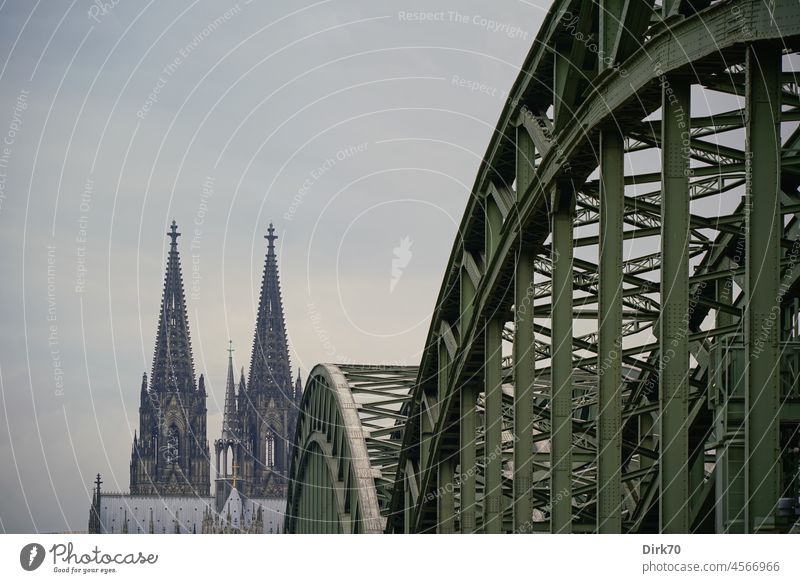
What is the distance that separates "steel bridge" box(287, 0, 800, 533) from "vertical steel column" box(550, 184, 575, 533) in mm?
38

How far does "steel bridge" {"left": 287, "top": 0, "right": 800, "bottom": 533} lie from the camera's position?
64.8ft

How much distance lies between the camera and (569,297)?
28.2m

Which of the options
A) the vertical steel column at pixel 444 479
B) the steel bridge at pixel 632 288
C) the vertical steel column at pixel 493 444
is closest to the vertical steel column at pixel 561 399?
the steel bridge at pixel 632 288

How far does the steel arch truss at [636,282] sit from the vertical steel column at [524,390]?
4cm

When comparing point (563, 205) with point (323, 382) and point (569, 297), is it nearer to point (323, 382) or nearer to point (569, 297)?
point (569, 297)

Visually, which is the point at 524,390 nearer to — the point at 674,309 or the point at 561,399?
the point at 561,399

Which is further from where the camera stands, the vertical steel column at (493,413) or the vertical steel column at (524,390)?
the vertical steel column at (493,413)

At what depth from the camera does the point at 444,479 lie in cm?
4244

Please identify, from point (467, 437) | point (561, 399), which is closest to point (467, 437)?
point (467, 437)

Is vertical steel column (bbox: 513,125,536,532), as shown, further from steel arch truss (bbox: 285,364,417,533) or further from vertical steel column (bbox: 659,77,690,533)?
steel arch truss (bbox: 285,364,417,533)

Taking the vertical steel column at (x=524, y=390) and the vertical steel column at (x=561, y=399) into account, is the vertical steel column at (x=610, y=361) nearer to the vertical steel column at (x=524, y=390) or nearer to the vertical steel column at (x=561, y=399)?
the vertical steel column at (x=561, y=399)

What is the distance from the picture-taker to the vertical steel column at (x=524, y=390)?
30484 mm

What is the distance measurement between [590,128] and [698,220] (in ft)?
7.70

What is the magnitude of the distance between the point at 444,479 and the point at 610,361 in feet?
59.9
